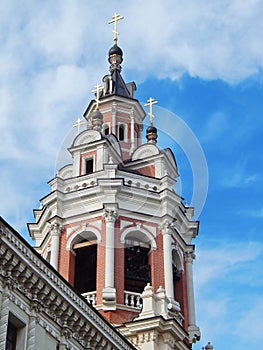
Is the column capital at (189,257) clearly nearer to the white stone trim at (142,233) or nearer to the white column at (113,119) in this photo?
the white stone trim at (142,233)

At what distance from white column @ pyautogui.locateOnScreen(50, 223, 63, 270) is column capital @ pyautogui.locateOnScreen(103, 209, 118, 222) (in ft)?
7.94

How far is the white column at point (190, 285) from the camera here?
133 ft

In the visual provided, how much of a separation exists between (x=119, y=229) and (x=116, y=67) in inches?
588

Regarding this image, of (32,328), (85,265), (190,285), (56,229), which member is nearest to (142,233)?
(85,265)

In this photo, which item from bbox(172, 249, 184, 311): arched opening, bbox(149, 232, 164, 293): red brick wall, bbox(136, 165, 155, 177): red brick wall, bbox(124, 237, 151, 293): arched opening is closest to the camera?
bbox(149, 232, 164, 293): red brick wall

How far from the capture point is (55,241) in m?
40.3

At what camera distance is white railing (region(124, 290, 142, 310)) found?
37.2 metres

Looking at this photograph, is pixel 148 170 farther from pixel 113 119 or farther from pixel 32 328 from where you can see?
pixel 32 328

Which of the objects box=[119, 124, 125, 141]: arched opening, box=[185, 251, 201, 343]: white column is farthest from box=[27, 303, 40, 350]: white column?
box=[119, 124, 125, 141]: arched opening

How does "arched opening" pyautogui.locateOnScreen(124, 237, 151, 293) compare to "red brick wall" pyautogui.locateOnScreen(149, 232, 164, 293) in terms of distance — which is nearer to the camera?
"red brick wall" pyautogui.locateOnScreen(149, 232, 164, 293)

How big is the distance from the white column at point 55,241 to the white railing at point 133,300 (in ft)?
13.1

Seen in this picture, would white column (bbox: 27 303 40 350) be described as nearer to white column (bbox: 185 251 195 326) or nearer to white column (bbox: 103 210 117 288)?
white column (bbox: 103 210 117 288)

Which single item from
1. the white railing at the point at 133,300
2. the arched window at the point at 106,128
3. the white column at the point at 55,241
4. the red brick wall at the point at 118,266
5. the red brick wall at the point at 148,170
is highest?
the arched window at the point at 106,128

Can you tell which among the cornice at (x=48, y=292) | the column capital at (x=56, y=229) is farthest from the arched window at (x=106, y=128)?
the cornice at (x=48, y=292)
